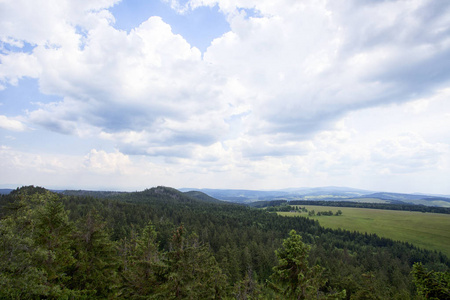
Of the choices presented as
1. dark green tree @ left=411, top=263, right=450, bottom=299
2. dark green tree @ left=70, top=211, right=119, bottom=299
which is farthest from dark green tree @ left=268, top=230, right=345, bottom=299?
dark green tree @ left=70, top=211, right=119, bottom=299

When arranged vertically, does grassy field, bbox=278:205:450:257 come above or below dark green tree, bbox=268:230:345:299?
below

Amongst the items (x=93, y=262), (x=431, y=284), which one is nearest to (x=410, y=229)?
(x=431, y=284)

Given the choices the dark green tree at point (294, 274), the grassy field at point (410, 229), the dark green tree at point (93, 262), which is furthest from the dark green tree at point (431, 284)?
the grassy field at point (410, 229)

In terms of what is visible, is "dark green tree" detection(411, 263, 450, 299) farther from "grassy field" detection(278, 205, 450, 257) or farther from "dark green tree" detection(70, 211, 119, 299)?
"grassy field" detection(278, 205, 450, 257)

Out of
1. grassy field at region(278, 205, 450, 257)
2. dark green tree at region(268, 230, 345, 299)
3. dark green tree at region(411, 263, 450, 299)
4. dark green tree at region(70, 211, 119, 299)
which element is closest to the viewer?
dark green tree at region(411, 263, 450, 299)

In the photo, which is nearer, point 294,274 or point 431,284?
point 431,284

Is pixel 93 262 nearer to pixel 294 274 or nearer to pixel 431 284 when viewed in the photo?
pixel 294 274

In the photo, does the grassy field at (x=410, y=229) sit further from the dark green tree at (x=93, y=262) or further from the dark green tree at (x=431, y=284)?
the dark green tree at (x=93, y=262)

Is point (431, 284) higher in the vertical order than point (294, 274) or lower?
higher

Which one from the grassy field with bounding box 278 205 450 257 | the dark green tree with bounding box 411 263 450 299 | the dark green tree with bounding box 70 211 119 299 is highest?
the dark green tree with bounding box 411 263 450 299

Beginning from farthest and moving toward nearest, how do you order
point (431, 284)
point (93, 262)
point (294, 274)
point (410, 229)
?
point (410, 229) → point (93, 262) → point (294, 274) → point (431, 284)

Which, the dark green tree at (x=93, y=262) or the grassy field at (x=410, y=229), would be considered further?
the grassy field at (x=410, y=229)

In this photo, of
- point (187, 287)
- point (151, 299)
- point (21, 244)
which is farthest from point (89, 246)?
point (187, 287)

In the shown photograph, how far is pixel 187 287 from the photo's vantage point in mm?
15414
